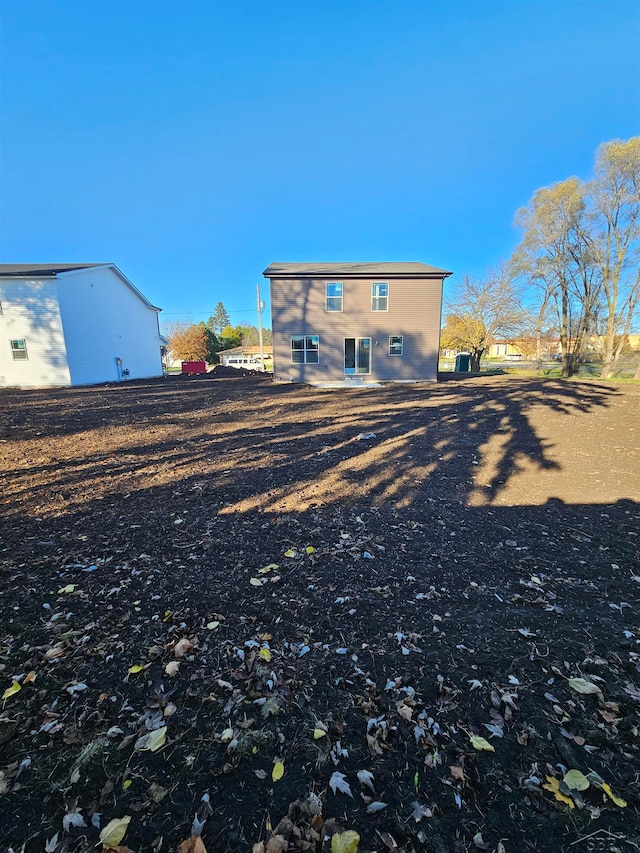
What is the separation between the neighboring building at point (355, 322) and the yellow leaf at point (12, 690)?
58.2 feet

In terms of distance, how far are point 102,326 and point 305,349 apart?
12063mm

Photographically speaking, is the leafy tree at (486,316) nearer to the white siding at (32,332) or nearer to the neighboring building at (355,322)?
the neighboring building at (355,322)

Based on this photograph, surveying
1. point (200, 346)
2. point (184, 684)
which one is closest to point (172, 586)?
point (184, 684)

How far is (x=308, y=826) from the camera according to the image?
1.37 m

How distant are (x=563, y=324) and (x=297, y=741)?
30369mm

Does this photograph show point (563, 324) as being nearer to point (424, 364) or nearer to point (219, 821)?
point (424, 364)

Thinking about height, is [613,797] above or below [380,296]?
below

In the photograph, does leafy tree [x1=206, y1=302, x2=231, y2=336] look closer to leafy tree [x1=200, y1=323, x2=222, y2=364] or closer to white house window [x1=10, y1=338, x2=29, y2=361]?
leafy tree [x1=200, y1=323, x2=222, y2=364]

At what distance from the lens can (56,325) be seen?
1792 centimetres

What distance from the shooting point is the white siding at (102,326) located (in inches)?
733

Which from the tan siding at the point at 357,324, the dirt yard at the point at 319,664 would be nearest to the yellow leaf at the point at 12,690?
the dirt yard at the point at 319,664

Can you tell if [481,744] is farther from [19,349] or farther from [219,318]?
[219,318]

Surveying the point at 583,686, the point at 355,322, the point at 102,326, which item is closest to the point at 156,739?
the point at 583,686

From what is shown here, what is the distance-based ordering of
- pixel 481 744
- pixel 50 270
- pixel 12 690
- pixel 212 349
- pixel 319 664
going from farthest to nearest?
pixel 212 349
pixel 50 270
pixel 319 664
pixel 12 690
pixel 481 744
